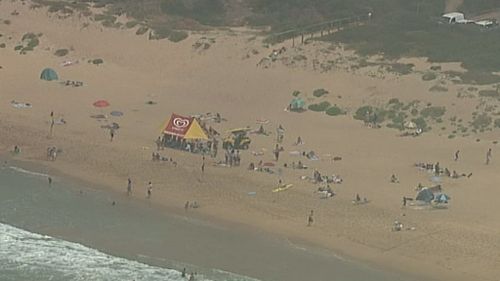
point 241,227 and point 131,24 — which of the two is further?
point 131,24

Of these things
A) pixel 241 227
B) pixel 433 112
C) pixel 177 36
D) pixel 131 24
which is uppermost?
pixel 131 24

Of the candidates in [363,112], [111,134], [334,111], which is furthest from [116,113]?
[363,112]

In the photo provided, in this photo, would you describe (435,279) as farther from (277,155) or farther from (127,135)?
(127,135)

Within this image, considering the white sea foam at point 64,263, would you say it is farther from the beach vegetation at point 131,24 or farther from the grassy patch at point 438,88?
the beach vegetation at point 131,24

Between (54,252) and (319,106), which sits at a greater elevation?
(319,106)

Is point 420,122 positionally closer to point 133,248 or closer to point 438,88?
point 438,88

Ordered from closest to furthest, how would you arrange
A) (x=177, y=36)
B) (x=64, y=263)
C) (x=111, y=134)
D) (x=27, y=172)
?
1. (x=64, y=263)
2. (x=27, y=172)
3. (x=111, y=134)
4. (x=177, y=36)
